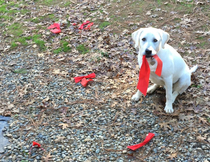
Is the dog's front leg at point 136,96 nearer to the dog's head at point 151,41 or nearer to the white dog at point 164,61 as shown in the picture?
the white dog at point 164,61

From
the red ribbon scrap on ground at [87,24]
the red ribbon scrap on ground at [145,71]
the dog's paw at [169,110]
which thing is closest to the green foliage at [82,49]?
the red ribbon scrap on ground at [87,24]

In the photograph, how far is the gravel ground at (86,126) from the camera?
12.9ft

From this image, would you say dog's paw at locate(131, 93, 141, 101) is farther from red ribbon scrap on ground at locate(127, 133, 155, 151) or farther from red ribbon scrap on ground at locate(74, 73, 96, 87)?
red ribbon scrap on ground at locate(74, 73, 96, 87)

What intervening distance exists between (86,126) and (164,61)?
1.98 metres

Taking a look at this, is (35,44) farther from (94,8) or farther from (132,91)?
(132,91)

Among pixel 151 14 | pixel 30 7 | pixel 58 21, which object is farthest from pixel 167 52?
pixel 30 7

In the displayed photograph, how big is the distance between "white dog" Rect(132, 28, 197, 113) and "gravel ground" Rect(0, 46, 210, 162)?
44cm

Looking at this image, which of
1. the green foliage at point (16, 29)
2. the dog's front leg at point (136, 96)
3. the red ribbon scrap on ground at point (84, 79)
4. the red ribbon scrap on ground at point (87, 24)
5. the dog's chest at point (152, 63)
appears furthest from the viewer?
the green foliage at point (16, 29)

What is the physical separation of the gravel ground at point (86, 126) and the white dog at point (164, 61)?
17.5 inches

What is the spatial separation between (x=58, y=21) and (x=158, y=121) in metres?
5.87

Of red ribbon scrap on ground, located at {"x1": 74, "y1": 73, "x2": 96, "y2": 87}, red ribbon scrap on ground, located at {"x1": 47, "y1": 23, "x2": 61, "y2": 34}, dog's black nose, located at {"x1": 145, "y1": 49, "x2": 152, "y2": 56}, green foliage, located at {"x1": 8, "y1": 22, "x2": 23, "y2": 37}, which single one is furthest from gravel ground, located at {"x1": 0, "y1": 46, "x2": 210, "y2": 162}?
green foliage, located at {"x1": 8, "y1": 22, "x2": 23, "y2": 37}

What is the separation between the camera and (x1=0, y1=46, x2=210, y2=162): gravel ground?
A: 3939 millimetres

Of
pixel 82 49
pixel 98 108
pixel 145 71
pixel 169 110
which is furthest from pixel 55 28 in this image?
pixel 169 110

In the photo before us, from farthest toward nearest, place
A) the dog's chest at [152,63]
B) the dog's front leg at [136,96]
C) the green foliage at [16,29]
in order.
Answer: the green foliage at [16,29] → the dog's front leg at [136,96] → the dog's chest at [152,63]
